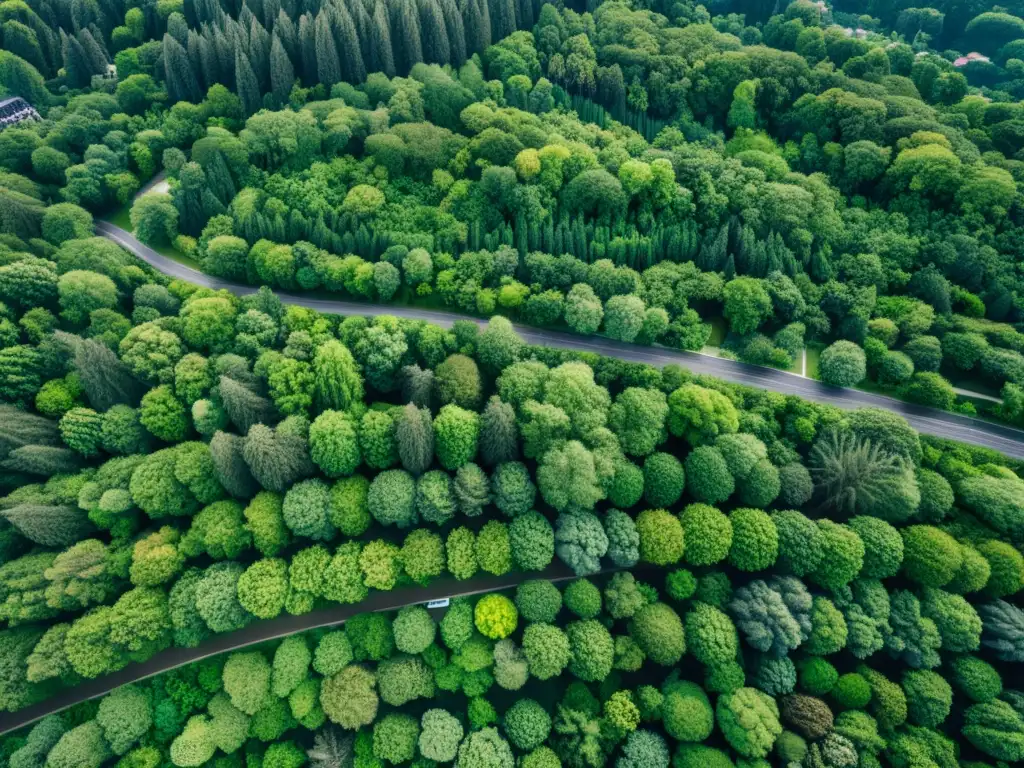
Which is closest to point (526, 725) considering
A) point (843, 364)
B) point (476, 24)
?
point (843, 364)

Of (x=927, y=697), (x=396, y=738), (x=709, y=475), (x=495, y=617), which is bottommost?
(x=396, y=738)

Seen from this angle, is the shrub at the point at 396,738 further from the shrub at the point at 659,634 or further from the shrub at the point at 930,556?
the shrub at the point at 930,556

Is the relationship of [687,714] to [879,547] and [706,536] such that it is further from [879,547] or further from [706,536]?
[879,547]

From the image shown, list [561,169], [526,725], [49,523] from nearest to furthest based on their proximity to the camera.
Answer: [526,725] → [49,523] → [561,169]

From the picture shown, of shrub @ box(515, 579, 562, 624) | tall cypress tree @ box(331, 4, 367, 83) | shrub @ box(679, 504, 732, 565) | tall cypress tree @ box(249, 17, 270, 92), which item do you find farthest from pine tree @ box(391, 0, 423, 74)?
shrub @ box(515, 579, 562, 624)

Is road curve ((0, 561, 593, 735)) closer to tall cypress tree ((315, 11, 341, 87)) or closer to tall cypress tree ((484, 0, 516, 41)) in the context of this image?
tall cypress tree ((315, 11, 341, 87))
